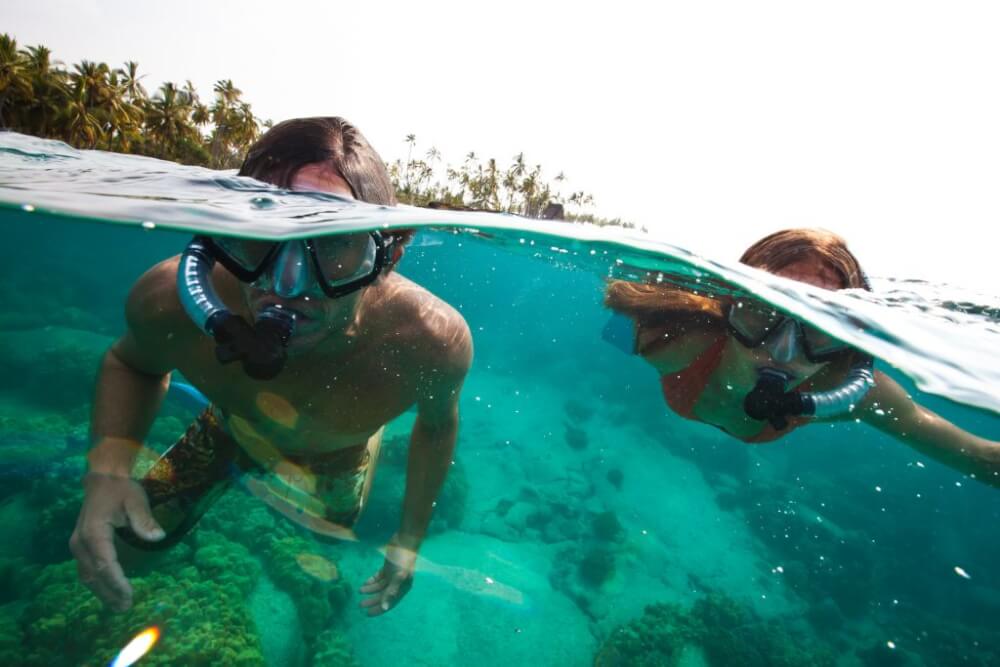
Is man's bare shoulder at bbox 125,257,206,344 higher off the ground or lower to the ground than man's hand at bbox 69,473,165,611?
higher

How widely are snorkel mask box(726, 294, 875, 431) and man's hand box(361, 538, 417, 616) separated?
2.99m

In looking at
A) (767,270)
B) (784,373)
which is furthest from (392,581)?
(767,270)

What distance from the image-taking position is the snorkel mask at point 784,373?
3.18m

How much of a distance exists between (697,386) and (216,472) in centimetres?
471

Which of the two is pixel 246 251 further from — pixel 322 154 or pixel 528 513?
pixel 528 513

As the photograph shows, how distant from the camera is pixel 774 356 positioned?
3.76 m

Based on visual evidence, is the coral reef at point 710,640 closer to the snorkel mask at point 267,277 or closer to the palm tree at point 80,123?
the snorkel mask at point 267,277

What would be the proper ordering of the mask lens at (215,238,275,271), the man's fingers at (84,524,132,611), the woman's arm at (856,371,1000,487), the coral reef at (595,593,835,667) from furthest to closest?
the coral reef at (595,593,835,667) < the woman's arm at (856,371,1000,487) < the mask lens at (215,238,275,271) < the man's fingers at (84,524,132,611)

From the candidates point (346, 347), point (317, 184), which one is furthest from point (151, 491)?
point (317, 184)

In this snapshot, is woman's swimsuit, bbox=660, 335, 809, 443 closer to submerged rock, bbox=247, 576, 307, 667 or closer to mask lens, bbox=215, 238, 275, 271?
mask lens, bbox=215, 238, 275, 271

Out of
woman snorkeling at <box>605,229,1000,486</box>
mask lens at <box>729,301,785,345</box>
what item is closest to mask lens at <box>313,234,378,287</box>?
woman snorkeling at <box>605,229,1000,486</box>

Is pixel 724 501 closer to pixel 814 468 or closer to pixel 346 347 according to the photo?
pixel 814 468

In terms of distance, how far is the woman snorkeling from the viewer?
12.6 feet

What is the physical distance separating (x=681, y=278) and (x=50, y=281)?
3502 cm
